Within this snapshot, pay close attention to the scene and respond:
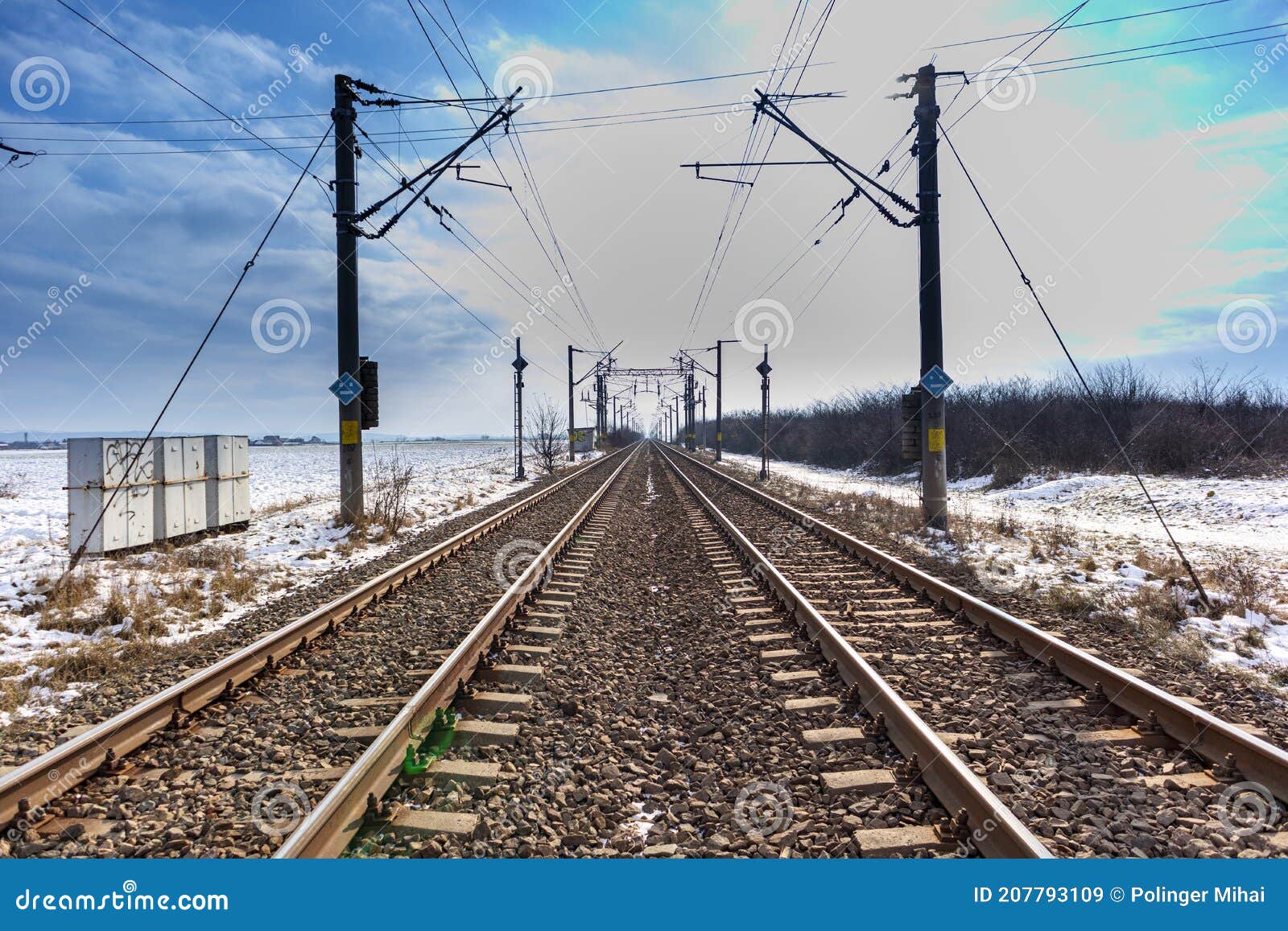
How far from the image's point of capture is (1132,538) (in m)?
11.6

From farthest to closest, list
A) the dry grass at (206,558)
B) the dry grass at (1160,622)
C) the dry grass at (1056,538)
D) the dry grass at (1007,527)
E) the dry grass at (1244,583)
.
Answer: the dry grass at (1007,527) → the dry grass at (1056,538) → the dry grass at (206,558) → the dry grass at (1244,583) → the dry grass at (1160,622)

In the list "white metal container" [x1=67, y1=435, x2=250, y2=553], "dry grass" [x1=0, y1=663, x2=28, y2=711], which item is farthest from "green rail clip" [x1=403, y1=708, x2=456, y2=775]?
"white metal container" [x1=67, y1=435, x2=250, y2=553]

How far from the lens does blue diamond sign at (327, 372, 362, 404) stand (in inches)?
513

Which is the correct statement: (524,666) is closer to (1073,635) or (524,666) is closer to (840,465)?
(1073,635)

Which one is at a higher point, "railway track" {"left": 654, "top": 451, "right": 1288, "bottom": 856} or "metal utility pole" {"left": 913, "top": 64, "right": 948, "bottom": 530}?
"metal utility pole" {"left": 913, "top": 64, "right": 948, "bottom": 530}

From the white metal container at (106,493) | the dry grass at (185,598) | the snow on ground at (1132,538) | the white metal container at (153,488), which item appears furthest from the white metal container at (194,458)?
the snow on ground at (1132,538)

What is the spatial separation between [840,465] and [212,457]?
3513cm

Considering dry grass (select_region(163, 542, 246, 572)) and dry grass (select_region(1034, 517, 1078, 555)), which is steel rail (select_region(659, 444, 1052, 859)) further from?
dry grass (select_region(163, 542, 246, 572))

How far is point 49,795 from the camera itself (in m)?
3.32

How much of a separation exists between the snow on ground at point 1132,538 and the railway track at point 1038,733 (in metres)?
1.93

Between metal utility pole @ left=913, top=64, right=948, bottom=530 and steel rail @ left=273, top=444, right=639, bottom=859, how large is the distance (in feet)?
31.9

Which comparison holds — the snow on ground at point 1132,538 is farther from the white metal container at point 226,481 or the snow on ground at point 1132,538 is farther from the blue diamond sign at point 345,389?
the white metal container at point 226,481

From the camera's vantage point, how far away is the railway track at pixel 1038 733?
10.1 feet

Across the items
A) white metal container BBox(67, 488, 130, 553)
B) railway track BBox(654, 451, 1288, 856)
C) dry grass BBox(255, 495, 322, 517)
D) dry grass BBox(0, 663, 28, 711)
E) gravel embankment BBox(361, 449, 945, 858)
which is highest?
white metal container BBox(67, 488, 130, 553)
